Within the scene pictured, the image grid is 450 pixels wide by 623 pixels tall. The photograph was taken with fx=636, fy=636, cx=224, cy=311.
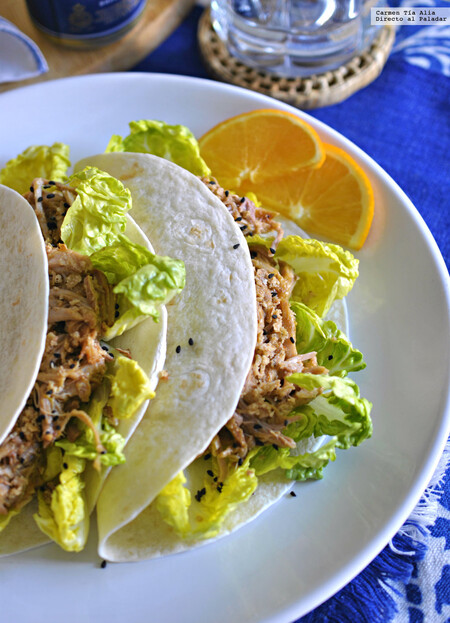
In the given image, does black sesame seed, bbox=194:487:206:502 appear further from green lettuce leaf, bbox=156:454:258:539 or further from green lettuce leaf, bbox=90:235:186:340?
green lettuce leaf, bbox=90:235:186:340

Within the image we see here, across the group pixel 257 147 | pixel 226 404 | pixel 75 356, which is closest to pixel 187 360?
pixel 226 404

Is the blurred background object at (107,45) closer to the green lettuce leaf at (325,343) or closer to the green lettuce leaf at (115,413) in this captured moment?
the green lettuce leaf at (325,343)

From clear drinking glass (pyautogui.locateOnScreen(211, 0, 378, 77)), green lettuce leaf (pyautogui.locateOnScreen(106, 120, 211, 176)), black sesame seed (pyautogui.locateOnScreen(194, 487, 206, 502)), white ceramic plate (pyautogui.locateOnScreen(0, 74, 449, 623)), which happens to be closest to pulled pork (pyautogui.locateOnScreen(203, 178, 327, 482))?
black sesame seed (pyautogui.locateOnScreen(194, 487, 206, 502))

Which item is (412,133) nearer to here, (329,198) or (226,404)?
(329,198)

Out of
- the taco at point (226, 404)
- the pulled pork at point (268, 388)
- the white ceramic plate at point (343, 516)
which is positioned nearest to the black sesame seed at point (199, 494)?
the taco at point (226, 404)

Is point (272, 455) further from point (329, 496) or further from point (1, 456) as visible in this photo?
point (1, 456)

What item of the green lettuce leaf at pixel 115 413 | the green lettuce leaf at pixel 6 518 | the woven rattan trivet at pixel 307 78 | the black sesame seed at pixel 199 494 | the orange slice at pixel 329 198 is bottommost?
the green lettuce leaf at pixel 6 518

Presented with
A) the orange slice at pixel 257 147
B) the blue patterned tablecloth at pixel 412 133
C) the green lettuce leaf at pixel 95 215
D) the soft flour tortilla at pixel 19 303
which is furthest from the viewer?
the orange slice at pixel 257 147
